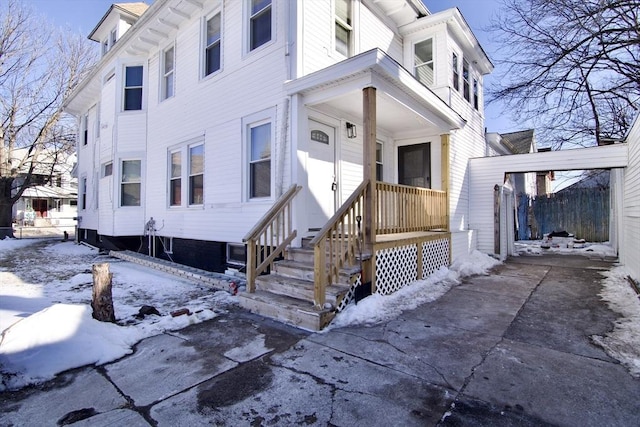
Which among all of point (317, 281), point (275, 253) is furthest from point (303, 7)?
point (317, 281)

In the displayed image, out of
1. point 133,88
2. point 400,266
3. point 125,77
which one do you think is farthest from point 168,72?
point 400,266

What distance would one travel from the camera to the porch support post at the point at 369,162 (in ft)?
16.3

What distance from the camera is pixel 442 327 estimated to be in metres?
4.17

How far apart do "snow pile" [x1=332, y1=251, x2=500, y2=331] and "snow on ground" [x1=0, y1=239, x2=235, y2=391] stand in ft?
6.40

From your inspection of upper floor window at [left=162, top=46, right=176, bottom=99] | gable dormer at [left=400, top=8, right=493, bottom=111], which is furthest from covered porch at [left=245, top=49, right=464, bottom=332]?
upper floor window at [left=162, top=46, right=176, bottom=99]

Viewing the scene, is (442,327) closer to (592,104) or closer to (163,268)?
(163,268)

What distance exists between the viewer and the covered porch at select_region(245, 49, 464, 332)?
479cm

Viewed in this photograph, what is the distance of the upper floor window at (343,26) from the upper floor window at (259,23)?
139 cm

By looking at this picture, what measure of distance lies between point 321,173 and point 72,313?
4243 millimetres

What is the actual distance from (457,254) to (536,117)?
8.51 meters

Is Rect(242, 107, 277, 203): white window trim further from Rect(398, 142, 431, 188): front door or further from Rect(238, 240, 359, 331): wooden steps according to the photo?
Rect(398, 142, 431, 188): front door

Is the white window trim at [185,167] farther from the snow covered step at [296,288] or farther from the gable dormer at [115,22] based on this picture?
the gable dormer at [115,22]

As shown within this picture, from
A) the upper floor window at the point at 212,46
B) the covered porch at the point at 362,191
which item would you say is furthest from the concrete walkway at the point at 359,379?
the upper floor window at the point at 212,46

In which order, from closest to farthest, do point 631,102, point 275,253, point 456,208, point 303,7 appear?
1. point 275,253
2. point 303,7
3. point 456,208
4. point 631,102
